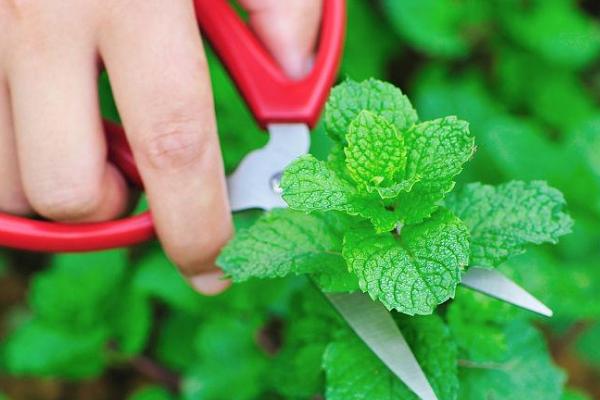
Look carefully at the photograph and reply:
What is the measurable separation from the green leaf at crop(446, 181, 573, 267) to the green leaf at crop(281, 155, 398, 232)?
0.10m

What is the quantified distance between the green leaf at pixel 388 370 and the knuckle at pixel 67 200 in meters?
0.28

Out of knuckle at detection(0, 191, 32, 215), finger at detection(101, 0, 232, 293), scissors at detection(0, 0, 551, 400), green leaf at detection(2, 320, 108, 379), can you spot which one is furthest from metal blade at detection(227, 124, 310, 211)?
green leaf at detection(2, 320, 108, 379)

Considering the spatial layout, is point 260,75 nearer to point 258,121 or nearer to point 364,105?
point 258,121

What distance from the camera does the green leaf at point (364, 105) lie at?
69cm

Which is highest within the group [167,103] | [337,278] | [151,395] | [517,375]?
[167,103]

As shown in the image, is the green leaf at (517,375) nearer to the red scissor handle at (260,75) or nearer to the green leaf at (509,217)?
the green leaf at (509,217)

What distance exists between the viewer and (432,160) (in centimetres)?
65

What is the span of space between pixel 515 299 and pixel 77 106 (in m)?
0.45

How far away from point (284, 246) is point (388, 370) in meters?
0.15

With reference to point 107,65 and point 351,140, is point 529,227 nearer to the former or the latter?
point 351,140

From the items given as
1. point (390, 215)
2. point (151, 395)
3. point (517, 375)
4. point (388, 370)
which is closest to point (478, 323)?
point (517, 375)

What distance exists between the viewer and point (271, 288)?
1.21 m

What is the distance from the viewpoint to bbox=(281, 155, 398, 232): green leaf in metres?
0.63

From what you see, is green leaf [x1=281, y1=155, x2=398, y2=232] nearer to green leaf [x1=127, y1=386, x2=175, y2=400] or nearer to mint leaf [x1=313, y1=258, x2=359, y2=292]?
mint leaf [x1=313, y1=258, x2=359, y2=292]
